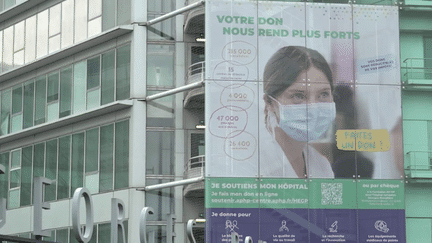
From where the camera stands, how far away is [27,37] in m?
42.7

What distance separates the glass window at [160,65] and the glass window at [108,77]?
5.89ft

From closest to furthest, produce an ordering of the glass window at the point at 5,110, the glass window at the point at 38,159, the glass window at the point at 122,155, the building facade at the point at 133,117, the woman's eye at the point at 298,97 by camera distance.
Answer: the woman's eye at the point at 298,97
the building facade at the point at 133,117
the glass window at the point at 122,155
the glass window at the point at 38,159
the glass window at the point at 5,110

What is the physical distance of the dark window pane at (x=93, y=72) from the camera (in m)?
38.4

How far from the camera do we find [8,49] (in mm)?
44000

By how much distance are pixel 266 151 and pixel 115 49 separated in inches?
A: 326

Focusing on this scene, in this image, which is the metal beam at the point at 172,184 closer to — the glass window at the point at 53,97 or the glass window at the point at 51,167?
the glass window at the point at 51,167

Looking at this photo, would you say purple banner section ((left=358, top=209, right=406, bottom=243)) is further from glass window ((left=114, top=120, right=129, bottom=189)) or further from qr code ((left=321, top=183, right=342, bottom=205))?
glass window ((left=114, top=120, right=129, bottom=189))

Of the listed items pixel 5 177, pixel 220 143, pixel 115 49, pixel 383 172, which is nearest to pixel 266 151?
pixel 220 143

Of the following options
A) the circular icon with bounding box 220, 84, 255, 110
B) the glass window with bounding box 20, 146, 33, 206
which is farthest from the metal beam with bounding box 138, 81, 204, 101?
the glass window with bounding box 20, 146, 33, 206

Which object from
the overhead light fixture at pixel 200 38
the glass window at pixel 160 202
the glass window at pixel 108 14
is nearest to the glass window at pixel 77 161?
the glass window at pixel 160 202

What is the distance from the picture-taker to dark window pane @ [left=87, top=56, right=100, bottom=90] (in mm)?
38406

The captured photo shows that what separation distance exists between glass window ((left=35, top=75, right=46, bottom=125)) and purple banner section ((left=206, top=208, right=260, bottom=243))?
1120 centimetres

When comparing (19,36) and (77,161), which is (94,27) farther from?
(19,36)

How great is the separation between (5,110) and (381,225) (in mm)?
19291
